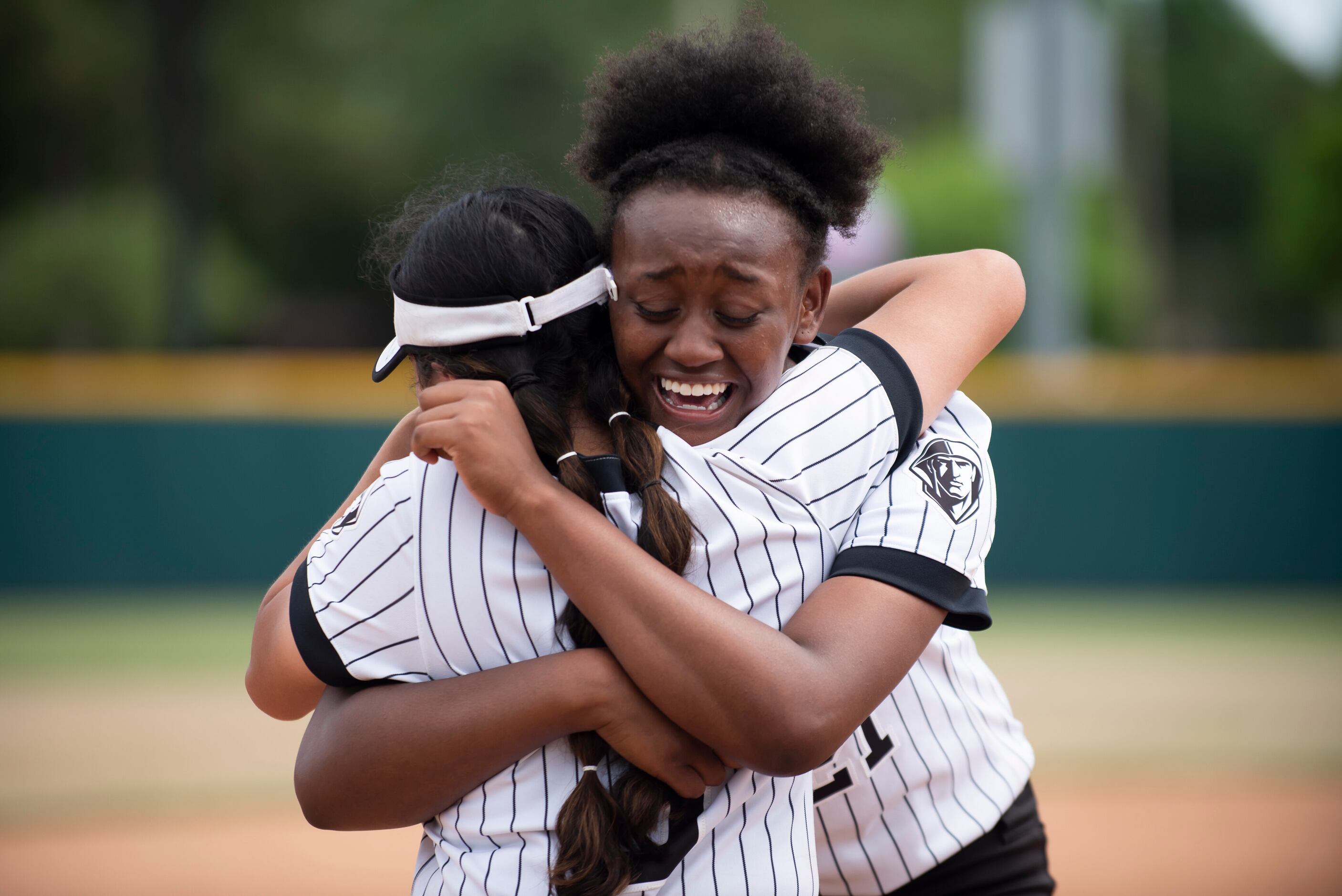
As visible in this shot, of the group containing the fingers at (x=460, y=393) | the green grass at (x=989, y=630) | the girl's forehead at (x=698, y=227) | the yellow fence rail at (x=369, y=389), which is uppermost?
the yellow fence rail at (x=369, y=389)

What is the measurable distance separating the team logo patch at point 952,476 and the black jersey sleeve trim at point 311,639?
2.74ft

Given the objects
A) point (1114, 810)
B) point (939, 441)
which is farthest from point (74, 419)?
point (939, 441)

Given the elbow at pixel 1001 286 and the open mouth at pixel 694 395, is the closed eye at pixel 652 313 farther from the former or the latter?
the elbow at pixel 1001 286

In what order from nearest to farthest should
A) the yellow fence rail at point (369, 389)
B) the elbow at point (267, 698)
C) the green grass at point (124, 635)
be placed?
the elbow at point (267, 698), the green grass at point (124, 635), the yellow fence rail at point (369, 389)

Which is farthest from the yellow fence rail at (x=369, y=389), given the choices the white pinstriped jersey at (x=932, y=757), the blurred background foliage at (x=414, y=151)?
the white pinstriped jersey at (x=932, y=757)

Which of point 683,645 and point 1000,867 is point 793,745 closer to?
point 683,645

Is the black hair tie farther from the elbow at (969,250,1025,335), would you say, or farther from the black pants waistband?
the black pants waistband

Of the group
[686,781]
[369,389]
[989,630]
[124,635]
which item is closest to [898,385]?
[686,781]

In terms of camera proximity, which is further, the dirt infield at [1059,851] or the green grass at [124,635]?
the green grass at [124,635]

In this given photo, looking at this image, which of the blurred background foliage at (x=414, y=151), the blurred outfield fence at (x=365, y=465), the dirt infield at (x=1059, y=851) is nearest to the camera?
the dirt infield at (x=1059, y=851)

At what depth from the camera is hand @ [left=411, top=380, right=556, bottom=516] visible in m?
1.60

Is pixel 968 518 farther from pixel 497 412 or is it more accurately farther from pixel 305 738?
pixel 305 738

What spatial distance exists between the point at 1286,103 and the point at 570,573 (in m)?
39.1

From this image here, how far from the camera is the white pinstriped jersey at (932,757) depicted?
1.90m
